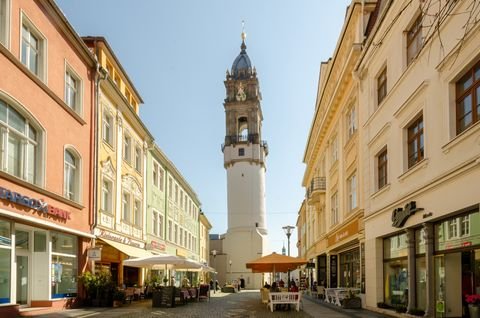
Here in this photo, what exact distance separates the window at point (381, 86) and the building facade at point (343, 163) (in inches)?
100

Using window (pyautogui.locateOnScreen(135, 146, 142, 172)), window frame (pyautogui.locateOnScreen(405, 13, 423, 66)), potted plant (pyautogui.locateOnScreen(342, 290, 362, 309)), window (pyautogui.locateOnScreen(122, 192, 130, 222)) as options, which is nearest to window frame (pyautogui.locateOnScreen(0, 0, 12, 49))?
window frame (pyautogui.locateOnScreen(405, 13, 423, 66))

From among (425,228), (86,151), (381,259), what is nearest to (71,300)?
(86,151)

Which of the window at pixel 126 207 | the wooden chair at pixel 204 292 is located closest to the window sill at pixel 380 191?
the window at pixel 126 207

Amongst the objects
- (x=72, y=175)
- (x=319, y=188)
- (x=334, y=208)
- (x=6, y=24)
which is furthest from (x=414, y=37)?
(x=319, y=188)

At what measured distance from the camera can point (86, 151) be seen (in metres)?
23.1

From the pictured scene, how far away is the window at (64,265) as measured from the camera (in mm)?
19900

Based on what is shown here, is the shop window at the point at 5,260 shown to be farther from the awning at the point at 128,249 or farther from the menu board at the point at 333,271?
the menu board at the point at 333,271

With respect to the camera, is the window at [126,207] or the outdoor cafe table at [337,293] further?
the window at [126,207]

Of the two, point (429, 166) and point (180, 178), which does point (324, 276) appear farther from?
point (429, 166)

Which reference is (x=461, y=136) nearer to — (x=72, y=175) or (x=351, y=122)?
(x=72, y=175)

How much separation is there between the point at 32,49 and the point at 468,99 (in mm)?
12802

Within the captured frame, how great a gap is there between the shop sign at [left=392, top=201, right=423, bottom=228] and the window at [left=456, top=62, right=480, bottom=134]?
3.23 m

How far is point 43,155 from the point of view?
730 inches

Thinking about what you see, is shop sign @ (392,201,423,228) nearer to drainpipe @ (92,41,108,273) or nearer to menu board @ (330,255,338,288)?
drainpipe @ (92,41,108,273)
